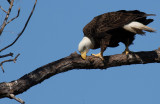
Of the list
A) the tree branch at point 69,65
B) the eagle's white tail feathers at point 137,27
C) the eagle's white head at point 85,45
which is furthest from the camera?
the eagle's white head at point 85,45

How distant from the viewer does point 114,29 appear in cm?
459

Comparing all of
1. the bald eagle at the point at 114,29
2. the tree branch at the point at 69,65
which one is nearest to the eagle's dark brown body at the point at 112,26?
the bald eagle at the point at 114,29

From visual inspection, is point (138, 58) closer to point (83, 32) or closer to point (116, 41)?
point (116, 41)

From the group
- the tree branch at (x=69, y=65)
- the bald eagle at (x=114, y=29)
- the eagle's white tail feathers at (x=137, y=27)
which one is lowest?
the tree branch at (x=69, y=65)

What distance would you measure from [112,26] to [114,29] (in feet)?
0.44

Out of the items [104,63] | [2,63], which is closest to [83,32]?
[104,63]

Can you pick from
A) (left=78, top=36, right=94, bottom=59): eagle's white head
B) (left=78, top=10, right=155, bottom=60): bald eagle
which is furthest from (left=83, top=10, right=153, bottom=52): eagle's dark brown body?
(left=78, top=36, right=94, bottom=59): eagle's white head

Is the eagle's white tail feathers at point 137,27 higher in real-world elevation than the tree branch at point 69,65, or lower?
higher

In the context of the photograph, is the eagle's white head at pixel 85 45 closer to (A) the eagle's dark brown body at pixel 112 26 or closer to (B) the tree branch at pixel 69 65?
(A) the eagle's dark brown body at pixel 112 26

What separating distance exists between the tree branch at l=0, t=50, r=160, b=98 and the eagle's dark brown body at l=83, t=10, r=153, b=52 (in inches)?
14.3

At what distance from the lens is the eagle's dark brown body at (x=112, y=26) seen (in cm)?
445

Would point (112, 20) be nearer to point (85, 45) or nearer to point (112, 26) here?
point (112, 26)

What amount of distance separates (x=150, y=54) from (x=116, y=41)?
0.70 meters

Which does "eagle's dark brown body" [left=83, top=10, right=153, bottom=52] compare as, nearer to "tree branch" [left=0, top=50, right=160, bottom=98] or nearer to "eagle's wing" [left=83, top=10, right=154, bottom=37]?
"eagle's wing" [left=83, top=10, right=154, bottom=37]
